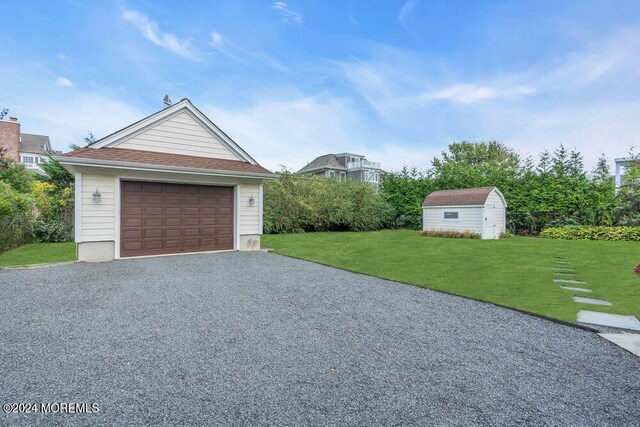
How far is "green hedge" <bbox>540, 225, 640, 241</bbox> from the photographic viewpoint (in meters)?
13.2

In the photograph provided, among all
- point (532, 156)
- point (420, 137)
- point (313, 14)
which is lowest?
point (532, 156)

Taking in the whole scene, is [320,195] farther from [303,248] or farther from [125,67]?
[125,67]

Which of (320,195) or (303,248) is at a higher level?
(320,195)

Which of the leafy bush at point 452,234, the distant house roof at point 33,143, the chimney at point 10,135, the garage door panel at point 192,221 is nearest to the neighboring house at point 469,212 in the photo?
the leafy bush at point 452,234

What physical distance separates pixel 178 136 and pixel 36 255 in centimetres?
564

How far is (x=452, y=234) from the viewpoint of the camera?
1605 cm

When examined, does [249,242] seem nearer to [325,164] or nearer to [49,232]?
[49,232]

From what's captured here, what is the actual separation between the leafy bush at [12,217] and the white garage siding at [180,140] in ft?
13.1

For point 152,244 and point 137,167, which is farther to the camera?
point 152,244

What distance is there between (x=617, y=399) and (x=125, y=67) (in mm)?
15593

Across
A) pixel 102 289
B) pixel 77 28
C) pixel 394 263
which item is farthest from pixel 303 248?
pixel 77 28

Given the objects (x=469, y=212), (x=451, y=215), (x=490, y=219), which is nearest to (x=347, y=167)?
(x=451, y=215)

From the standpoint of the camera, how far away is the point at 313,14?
453 inches

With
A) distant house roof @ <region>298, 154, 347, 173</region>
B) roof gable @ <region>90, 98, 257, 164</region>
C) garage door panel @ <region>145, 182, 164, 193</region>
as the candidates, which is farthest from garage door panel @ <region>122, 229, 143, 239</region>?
distant house roof @ <region>298, 154, 347, 173</region>
